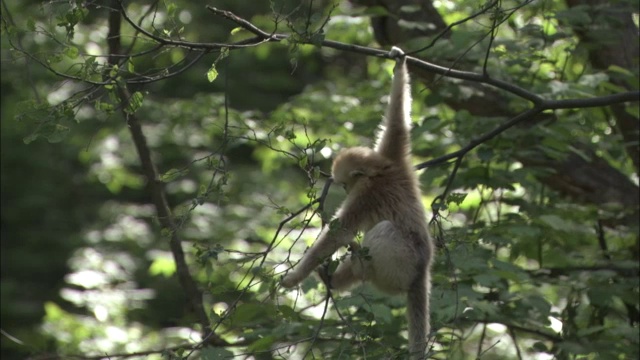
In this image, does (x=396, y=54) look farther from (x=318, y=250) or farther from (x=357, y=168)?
(x=318, y=250)

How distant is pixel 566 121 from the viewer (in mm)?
6992

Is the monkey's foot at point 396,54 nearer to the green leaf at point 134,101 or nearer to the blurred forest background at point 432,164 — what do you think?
the blurred forest background at point 432,164

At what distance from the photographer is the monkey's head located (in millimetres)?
5836

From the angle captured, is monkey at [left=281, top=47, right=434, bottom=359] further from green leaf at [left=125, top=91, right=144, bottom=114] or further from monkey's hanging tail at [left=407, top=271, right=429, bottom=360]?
green leaf at [left=125, top=91, right=144, bottom=114]

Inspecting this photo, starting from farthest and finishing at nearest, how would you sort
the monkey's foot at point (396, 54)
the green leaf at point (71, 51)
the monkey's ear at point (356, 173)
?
the monkey's ear at point (356, 173)
the monkey's foot at point (396, 54)
the green leaf at point (71, 51)

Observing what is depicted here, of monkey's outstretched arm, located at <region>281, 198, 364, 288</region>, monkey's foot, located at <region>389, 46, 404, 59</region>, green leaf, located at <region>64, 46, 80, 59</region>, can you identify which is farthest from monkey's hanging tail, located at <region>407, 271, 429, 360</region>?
green leaf, located at <region>64, 46, 80, 59</region>

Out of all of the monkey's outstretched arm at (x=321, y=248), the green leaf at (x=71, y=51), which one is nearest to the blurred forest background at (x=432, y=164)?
the green leaf at (x=71, y=51)

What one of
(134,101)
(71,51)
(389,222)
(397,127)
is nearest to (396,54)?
(397,127)

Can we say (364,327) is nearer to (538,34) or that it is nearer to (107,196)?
(538,34)

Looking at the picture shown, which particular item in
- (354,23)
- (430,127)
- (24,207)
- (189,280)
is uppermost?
(24,207)

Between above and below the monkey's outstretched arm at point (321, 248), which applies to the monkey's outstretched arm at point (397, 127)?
above

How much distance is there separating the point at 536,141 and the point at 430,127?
0.83 metres

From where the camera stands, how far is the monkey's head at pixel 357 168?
5836 mm

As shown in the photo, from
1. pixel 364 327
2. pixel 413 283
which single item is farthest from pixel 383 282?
pixel 364 327
